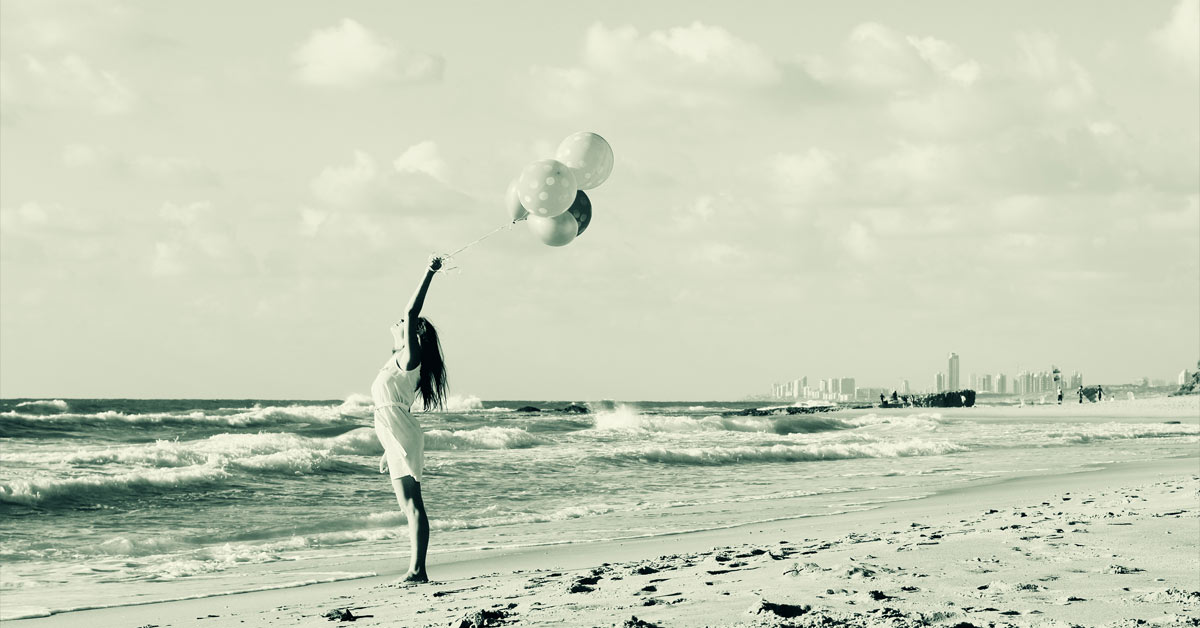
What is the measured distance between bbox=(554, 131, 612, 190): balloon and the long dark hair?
206cm

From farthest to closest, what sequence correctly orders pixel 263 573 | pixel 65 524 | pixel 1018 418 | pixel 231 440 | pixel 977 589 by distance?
pixel 1018 418 < pixel 231 440 < pixel 65 524 < pixel 263 573 < pixel 977 589

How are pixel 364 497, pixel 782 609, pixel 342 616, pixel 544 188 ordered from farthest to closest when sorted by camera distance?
1. pixel 364 497
2. pixel 544 188
3. pixel 342 616
4. pixel 782 609

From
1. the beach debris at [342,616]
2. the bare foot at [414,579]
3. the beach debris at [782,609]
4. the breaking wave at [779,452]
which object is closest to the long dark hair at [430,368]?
the bare foot at [414,579]

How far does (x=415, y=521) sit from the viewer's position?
6.93 meters

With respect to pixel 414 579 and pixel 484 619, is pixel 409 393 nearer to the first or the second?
pixel 414 579

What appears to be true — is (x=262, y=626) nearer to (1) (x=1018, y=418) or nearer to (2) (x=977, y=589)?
(2) (x=977, y=589)

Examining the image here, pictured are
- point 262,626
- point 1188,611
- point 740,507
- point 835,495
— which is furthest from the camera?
point 835,495

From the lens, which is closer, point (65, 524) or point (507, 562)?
point (507, 562)

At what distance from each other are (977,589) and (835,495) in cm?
866

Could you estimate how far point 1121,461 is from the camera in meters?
19.6

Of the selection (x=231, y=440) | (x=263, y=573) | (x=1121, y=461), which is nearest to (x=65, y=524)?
(x=263, y=573)

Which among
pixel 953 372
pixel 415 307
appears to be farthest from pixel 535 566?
pixel 953 372

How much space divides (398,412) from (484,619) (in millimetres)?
1935

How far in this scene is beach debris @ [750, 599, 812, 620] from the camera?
15.8 feet
